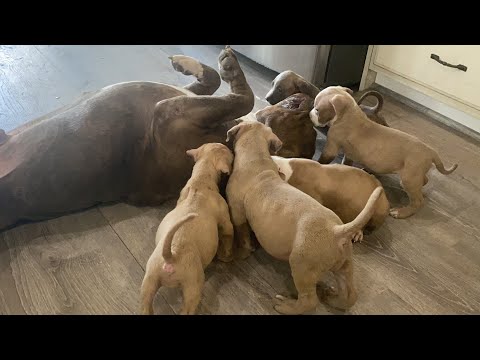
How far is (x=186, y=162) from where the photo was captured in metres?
1.65

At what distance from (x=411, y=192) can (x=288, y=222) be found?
2.13ft

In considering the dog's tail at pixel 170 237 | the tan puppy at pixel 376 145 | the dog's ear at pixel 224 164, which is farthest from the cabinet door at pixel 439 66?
the dog's tail at pixel 170 237

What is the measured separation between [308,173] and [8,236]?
44.2 inches

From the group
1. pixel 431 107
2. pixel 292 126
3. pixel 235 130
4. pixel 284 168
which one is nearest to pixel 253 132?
pixel 235 130

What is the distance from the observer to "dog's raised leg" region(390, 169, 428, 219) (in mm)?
1656

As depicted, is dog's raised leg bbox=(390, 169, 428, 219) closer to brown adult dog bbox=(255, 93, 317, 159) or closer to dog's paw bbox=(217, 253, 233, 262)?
brown adult dog bbox=(255, 93, 317, 159)

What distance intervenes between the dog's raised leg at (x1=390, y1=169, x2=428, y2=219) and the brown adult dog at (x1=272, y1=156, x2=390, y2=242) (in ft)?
0.55

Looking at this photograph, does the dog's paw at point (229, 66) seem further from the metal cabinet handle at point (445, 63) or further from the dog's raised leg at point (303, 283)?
the metal cabinet handle at point (445, 63)

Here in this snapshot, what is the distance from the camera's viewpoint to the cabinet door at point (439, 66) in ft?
6.89

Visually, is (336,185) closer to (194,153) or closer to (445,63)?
(194,153)

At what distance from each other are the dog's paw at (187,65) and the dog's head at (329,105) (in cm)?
52

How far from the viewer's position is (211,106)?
167 cm
